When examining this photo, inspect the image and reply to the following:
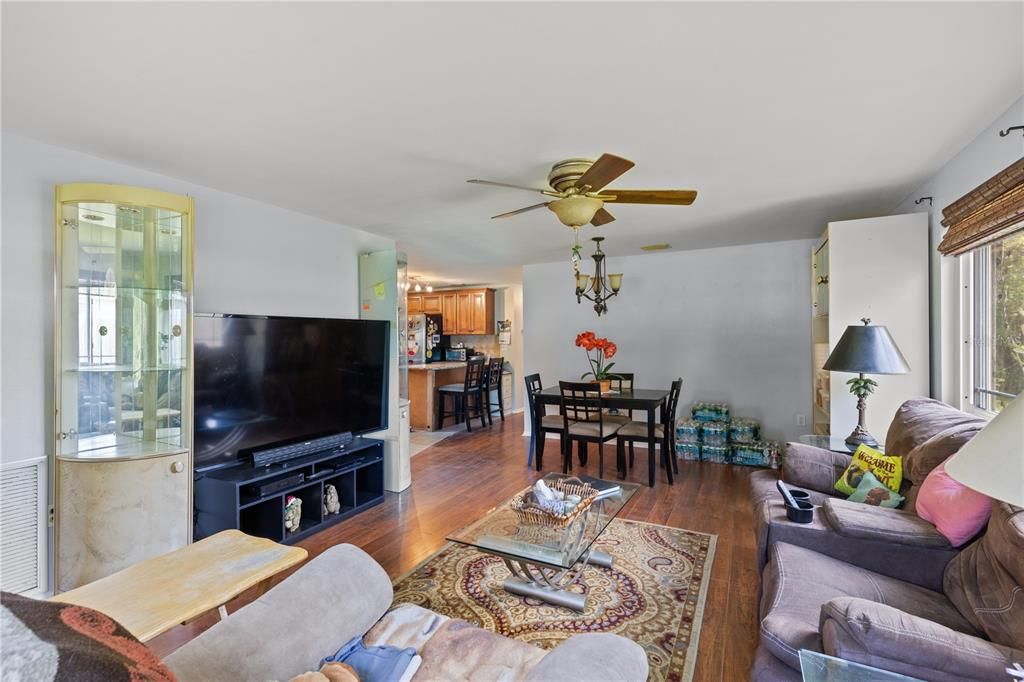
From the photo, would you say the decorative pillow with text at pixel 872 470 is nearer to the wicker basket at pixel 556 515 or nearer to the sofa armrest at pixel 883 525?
the sofa armrest at pixel 883 525

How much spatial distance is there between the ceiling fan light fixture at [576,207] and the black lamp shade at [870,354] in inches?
64.8

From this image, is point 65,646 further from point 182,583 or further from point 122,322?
point 122,322

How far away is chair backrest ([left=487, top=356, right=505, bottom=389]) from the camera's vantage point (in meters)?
7.07

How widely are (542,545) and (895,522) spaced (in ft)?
4.63

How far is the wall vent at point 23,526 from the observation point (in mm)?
2141

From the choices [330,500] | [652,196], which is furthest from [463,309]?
[652,196]

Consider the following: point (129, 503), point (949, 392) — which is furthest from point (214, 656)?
point (949, 392)

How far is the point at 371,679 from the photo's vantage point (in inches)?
47.5

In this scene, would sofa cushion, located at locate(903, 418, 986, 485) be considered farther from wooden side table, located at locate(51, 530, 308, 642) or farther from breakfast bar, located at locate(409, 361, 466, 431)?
breakfast bar, located at locate(409, 361, 466, 431)

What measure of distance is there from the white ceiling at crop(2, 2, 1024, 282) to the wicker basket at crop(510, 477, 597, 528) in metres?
1.78

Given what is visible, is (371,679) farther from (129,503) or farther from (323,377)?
(323,377)

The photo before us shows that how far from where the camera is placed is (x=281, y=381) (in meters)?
3.19

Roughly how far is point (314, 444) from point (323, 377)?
1.57 ft

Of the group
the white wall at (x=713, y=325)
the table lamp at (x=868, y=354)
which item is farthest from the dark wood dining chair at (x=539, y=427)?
the table lamp at (x=868, y=354)
